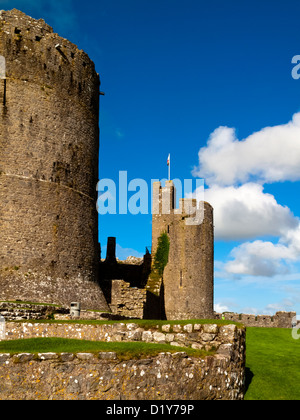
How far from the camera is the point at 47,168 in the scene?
26.6 m

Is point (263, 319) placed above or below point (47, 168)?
below

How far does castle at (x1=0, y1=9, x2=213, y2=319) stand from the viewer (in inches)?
985

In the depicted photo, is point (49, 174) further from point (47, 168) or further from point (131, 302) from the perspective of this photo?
point (131, 302)

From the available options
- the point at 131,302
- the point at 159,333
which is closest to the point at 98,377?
the point at 159,333

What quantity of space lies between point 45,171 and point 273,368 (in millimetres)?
15250

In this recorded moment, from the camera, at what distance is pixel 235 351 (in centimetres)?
1299

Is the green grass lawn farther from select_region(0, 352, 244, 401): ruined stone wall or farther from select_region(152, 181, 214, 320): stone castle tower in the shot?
select_region(152, 181, 214, 320): stone castle tower

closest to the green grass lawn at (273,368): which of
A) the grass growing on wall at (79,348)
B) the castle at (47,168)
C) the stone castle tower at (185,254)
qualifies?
the grass growing on wall at (79,348)

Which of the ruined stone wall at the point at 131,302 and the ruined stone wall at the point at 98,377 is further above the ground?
the ruined stone wall at the point at 131,302

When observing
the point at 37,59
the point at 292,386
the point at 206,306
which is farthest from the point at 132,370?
the point at 206,306

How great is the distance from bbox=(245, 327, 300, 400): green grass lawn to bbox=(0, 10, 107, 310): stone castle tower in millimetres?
9547

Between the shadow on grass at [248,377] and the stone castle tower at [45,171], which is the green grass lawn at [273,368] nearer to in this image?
the shadow on grass at [248,377]

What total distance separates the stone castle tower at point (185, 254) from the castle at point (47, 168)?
780 centimetres

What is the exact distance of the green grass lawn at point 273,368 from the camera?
14.4m
